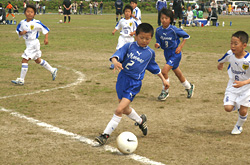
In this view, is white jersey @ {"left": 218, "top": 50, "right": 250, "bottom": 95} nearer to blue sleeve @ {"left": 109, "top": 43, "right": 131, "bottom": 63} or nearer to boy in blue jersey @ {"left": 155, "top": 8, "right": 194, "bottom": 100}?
blue sleeve @ {"left": 109, "top": 43, "right": 131, "bottom": 63}

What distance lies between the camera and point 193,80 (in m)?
11.1

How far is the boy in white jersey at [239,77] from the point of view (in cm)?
611

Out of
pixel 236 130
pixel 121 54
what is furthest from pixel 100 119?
pixel 236 130

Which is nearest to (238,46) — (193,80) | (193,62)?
(193,80)

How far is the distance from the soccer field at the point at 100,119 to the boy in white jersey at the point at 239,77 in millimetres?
487

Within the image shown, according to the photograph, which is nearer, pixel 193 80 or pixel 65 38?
pixel 193 80

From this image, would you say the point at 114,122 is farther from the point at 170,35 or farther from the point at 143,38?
the point at 170,35

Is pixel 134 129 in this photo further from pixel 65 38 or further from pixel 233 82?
pixel 65 38

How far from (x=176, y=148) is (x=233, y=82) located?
1535 millimetres

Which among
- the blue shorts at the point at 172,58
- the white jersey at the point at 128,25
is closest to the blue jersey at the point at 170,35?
the blue shorts at the point at 172,58

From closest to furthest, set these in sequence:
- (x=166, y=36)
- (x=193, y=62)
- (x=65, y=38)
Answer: (x=166, y=36)
(x=193, y=62)
(x=65, y=38)

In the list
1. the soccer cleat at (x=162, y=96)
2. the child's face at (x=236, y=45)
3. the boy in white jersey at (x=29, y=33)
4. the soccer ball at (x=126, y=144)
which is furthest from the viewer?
the boy in white jersey at (x=29, y=33)

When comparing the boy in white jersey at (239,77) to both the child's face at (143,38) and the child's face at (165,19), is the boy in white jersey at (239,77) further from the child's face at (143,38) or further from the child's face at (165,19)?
the child's face at (165,19)

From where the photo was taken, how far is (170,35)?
897cm
